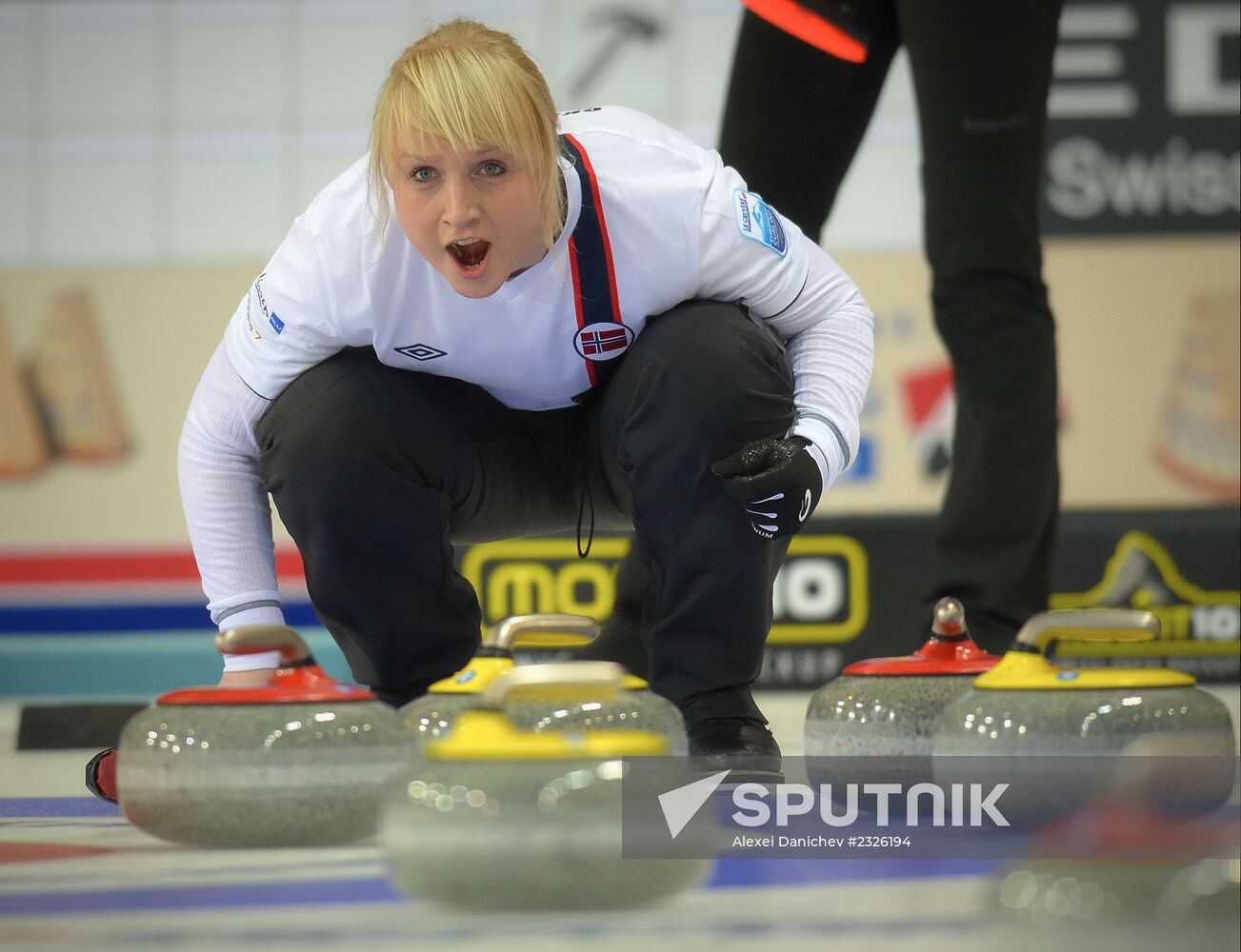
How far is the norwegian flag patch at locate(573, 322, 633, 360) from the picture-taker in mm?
1480

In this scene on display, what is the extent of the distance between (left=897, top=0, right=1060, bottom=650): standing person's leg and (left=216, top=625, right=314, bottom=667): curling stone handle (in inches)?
34.9

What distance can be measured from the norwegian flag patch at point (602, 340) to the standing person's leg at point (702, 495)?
17mm

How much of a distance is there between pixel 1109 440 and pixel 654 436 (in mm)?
2967

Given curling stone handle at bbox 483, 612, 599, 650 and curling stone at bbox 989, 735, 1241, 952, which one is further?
curling stone handle at bbox 483, 612, 599, 650

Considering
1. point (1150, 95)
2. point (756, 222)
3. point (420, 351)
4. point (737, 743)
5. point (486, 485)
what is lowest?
point (737, 743)

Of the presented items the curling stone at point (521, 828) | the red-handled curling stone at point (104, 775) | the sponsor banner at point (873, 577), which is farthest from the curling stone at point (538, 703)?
the sponsor banner at point (873, 577)

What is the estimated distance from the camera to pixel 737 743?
143 centimetres

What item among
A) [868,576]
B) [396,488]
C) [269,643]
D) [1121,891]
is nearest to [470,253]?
[396,488]

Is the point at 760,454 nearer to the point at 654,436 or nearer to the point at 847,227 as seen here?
the point at 654,436

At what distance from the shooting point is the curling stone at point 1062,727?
3.52 feet

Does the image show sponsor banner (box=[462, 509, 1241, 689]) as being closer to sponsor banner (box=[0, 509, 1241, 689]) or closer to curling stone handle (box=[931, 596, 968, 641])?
sponsor banner (box=[0, 509, 1241, 689])

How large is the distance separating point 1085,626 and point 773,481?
288 mm

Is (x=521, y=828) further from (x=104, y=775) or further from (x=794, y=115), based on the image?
(x=794, y=115)

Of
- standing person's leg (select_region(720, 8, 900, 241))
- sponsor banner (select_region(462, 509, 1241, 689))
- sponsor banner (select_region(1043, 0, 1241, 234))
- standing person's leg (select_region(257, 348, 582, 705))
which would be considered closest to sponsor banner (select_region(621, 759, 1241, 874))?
standing person's leg (select_region(257, 348, 582, 705))
